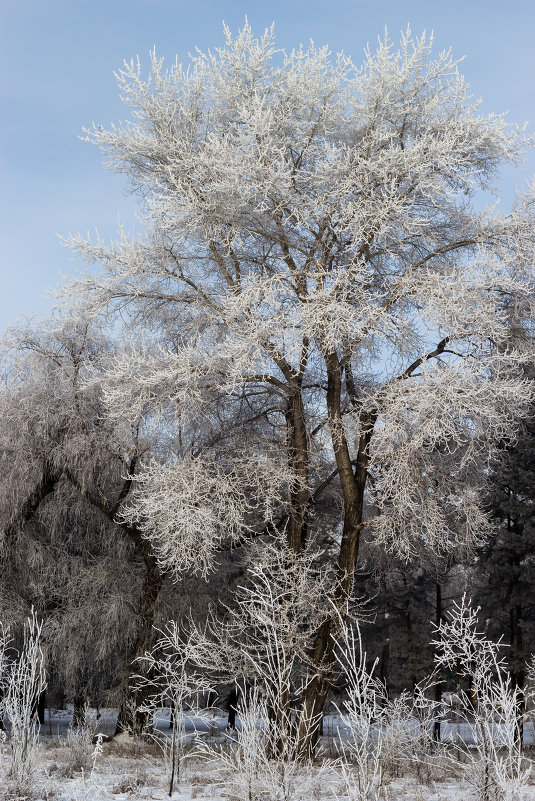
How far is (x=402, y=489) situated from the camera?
10.2m

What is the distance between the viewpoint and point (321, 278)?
1080 cm

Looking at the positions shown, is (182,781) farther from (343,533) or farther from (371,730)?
(343,533)

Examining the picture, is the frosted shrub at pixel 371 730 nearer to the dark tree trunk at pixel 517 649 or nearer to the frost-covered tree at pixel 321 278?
the frost-covered tree at pixel 321 278

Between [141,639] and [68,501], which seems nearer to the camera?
[141,639]

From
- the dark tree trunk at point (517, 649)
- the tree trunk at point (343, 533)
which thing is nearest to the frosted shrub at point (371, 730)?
the tree trunk at point (343, 533)

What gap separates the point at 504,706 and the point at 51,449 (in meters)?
10.7

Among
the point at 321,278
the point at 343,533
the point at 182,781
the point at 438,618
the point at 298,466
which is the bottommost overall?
the point at 182,781

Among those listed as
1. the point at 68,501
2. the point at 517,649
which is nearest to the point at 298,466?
the point at 68,501

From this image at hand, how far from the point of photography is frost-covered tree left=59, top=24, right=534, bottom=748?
33.8 ft

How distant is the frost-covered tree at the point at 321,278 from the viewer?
1030 centimetres

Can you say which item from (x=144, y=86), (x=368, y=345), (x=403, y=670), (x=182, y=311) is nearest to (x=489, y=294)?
(x=368, y=345)

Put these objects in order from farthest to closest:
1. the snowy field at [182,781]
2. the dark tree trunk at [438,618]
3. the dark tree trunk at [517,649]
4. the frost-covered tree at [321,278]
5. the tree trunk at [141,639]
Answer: the dark tree trunk at [438,618] → the dark tree trunk at [517,649] → the tree trunk at [141,639] → the frost-covered tree at [321,278] → the snowy field at [182,781]

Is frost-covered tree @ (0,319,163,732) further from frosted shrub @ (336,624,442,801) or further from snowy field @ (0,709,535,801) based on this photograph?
frosted shrub @ (336,624,442,801)

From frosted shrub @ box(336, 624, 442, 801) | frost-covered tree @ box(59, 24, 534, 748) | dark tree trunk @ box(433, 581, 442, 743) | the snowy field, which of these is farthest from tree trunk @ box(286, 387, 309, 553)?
dark tree trunk @ box(433, 581, 442, 743)
